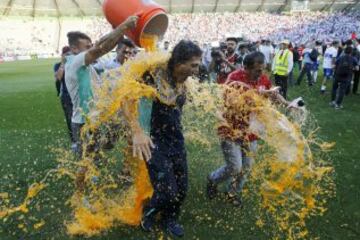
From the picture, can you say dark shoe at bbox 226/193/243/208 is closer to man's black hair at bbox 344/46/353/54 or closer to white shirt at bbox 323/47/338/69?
man's black hair at bbox 344/46/353/54

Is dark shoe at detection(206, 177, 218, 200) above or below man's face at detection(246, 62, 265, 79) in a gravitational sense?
below

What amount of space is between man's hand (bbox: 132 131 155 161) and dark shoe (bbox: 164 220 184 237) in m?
0.93

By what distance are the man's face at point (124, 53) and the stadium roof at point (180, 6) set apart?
179 ft

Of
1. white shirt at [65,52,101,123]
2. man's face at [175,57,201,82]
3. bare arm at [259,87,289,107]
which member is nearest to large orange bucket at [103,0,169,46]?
man's face at [175,57,201,82]

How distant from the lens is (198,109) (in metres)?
5.04

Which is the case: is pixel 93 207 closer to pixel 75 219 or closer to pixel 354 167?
pixel 75 219

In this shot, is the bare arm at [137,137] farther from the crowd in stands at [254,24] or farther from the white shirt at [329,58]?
the crowd in stands at [254,24]

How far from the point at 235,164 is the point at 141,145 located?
4.71ft

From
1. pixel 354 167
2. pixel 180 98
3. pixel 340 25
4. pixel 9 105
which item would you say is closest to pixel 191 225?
pixel 180 98

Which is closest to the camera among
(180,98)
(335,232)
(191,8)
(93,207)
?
(180,98)

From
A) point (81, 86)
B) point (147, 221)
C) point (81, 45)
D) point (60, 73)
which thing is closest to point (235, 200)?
point (147, 221)

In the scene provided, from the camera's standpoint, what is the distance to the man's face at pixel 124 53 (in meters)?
6.05

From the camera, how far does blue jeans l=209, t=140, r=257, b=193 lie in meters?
4.89

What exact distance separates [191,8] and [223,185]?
60996 mm
